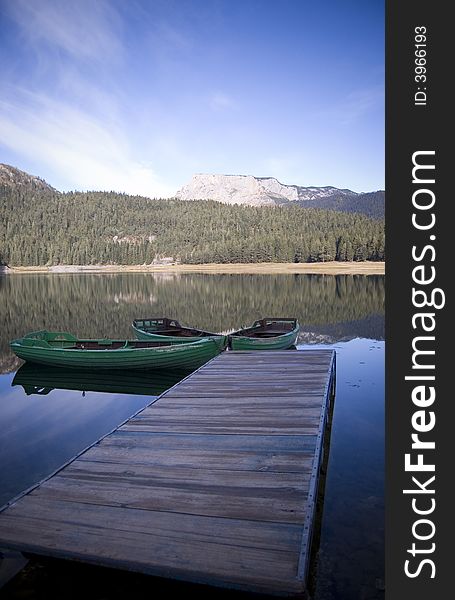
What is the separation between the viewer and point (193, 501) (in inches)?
210

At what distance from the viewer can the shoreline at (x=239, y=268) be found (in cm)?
10540

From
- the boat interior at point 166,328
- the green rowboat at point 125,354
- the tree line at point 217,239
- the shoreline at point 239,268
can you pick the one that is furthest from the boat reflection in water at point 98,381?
the tree line at point 217,239

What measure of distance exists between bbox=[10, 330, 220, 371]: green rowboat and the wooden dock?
753 centimetres

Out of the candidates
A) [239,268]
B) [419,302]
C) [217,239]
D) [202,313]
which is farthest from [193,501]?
[217,239]

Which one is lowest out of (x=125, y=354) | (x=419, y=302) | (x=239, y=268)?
(x=125, y=354)

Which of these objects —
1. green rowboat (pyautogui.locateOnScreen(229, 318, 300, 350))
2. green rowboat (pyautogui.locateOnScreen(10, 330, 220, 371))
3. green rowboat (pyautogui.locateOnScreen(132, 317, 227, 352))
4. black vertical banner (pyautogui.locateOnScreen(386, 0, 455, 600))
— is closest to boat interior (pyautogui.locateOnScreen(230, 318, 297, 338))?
green rowboat (pyautogui.locateOnScreen(229, 318, 300, 350))

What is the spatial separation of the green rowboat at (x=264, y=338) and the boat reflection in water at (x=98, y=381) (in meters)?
2.34

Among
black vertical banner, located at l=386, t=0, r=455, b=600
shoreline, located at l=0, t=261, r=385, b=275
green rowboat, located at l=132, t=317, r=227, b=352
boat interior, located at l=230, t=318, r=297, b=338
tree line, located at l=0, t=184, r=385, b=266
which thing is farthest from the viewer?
tree line, located at l=0, t=184, r=385, b=266

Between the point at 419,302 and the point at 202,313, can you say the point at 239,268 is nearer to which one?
the point at 202,313

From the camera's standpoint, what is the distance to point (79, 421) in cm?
1250

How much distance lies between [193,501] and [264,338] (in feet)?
44.8

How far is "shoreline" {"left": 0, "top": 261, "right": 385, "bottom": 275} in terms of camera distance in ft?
346

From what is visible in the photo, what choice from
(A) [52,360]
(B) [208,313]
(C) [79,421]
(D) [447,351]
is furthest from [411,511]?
(B) [208,313]

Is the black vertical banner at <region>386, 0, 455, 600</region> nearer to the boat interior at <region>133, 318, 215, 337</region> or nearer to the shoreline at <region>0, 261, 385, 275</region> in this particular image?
the boat interior at <region>133, 318, 215, 337</region>
